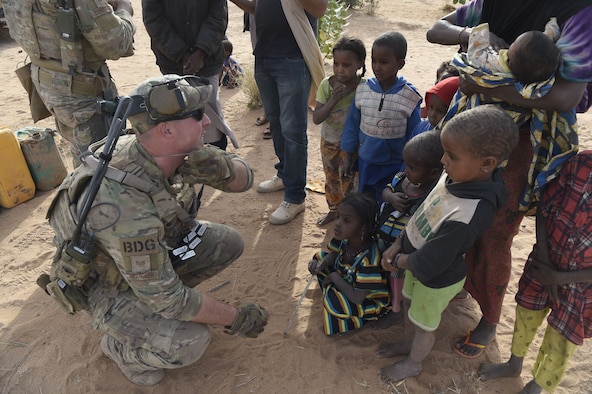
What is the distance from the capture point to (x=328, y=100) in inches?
140

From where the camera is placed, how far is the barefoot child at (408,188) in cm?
253


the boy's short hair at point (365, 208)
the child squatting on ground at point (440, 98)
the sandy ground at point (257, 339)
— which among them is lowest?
the sandy ground at point (257, 339)

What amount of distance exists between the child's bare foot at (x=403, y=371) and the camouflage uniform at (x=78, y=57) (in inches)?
112

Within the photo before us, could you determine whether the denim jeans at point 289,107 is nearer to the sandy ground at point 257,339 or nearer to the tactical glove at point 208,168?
the sandy ground at point 257,339

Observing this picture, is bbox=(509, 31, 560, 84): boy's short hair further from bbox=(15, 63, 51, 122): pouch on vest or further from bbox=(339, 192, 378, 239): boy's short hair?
bbox=(15, 63, 51, 122): pouch on vest

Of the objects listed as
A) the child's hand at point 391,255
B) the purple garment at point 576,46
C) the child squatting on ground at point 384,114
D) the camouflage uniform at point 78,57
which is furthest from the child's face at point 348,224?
the camouflage uniform at point 78,57

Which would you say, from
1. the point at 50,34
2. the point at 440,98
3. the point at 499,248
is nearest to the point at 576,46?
the point at 440,98

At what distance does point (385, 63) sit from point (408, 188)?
940 mm

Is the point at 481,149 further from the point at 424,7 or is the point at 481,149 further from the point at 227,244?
the point at 424,7

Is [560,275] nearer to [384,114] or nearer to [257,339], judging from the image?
[384,114]

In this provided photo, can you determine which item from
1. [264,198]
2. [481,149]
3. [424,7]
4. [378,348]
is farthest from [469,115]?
[424,7]

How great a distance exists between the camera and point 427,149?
2.51 metres

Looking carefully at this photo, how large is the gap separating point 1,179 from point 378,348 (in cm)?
391

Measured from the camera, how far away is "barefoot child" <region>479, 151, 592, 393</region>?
6.86 feet
